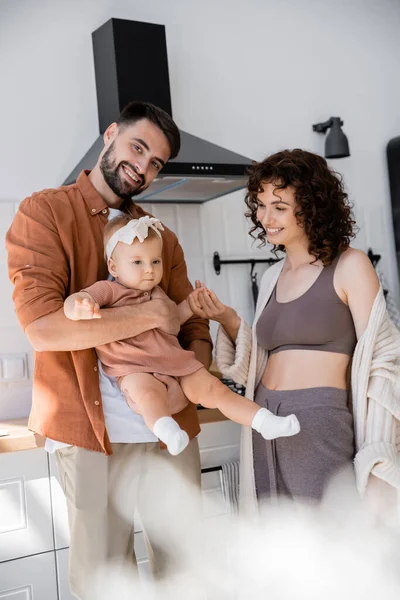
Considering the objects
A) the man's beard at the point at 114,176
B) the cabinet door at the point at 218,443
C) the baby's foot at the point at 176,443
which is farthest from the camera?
the cabinet door at the point at 218,443

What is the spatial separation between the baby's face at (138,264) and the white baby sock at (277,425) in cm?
45

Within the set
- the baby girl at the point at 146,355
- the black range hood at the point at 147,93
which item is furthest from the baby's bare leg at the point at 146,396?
the black range hood at the point at 147,93

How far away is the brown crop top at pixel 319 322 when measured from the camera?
193 cm

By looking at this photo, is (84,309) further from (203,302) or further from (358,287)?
(358,287)

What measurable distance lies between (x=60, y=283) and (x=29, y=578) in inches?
45.2

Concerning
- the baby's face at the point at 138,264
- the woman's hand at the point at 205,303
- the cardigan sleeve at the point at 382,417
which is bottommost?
the cardigan sleeve at the point at 382,417

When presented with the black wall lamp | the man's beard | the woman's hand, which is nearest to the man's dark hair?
the man's beard

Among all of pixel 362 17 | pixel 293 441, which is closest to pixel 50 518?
pixel 293 441

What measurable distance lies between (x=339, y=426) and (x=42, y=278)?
879 millimetres

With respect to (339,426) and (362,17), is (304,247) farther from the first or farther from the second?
(362,17)

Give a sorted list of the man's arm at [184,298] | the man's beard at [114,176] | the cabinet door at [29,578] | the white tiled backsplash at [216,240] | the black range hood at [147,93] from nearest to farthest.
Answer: the man's beard at [114,176]
the man's arm at [184,298]
the cabinet door at [29,578]
the black range hood at [147,93]
the white tiled backsplash at [216,240]

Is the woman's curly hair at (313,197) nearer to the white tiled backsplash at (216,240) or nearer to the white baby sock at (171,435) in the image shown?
the white baby sock at (171,435)

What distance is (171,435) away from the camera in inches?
63.7

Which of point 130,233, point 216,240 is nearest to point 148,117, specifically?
point 130,233
